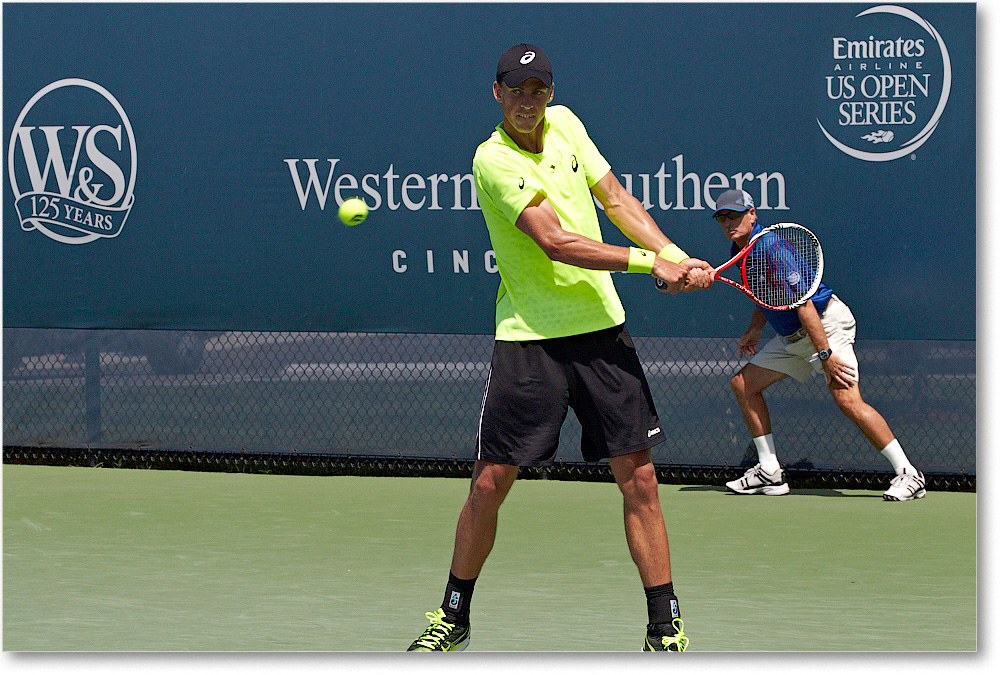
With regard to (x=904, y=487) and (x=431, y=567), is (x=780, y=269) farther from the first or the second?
(x=431, y=567)

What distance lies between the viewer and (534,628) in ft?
13.0

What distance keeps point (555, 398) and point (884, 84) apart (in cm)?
287

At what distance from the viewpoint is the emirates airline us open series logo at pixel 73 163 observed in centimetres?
654

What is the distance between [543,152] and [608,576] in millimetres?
1458

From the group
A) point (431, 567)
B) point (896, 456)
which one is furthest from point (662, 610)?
point (896, 456)

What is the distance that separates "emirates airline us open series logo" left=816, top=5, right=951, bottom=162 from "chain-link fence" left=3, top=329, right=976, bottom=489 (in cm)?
79

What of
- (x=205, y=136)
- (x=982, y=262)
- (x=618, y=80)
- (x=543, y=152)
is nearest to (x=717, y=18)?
(x=618, y=80)

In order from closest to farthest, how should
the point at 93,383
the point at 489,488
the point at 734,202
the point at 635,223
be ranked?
the point at 489,488, the point at 635,223, the point at 734,202, the point at 93,383

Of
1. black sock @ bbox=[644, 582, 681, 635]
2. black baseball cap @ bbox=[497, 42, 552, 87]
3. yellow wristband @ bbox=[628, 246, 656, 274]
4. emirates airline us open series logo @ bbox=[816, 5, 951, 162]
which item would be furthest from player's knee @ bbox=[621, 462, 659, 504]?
emirates airline us open series logo @ bbox=[816, 5, 951, 162]

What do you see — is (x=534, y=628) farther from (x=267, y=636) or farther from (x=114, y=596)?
(x=114, y=596)

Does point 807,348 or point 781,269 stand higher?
point 781,269

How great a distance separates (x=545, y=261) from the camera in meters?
3.65

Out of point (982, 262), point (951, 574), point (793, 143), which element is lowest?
point (951, 574)

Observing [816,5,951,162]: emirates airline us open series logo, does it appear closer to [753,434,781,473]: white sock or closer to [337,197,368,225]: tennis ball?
[753,434,781,473]: white sock
